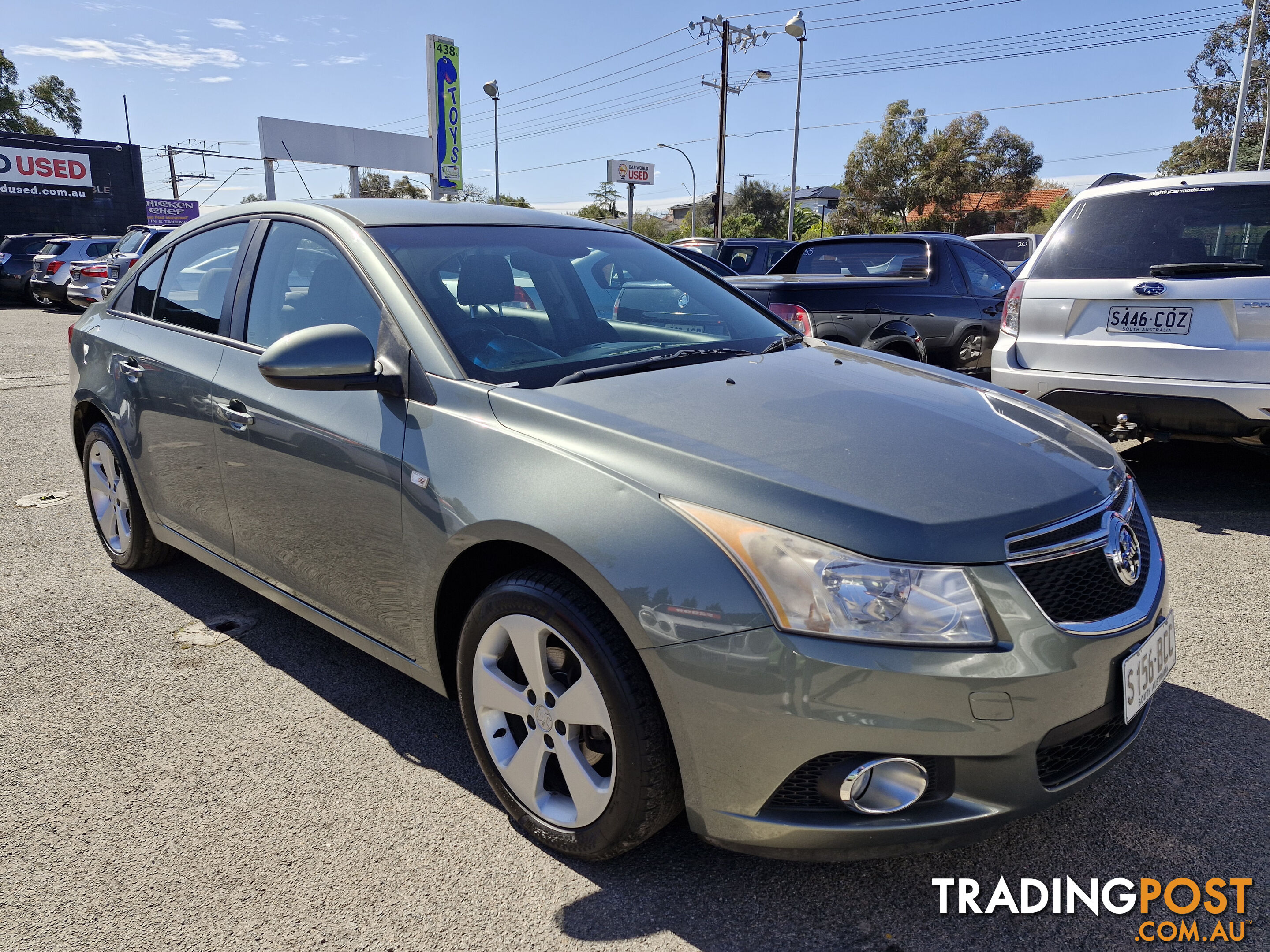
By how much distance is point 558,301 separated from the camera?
293 cm

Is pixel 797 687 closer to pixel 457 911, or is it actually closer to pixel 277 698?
pixel 457 911

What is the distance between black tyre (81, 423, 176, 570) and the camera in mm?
3826

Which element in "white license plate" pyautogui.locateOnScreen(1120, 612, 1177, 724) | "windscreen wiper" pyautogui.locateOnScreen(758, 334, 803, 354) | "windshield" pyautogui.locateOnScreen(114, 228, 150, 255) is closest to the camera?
"white license plate" pyautogui.locateOnScreen(1120, 612, 1177, 724)

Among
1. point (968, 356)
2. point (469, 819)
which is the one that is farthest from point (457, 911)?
point (968, 356)

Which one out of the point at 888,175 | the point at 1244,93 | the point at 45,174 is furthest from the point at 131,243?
the point at 888,175

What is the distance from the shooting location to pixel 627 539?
188cm

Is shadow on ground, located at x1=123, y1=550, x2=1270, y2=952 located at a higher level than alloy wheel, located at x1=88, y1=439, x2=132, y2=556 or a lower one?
lower

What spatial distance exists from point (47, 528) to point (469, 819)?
12.0 ft

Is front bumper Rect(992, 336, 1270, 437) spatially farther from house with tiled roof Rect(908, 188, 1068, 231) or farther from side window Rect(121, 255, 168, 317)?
house with tiled roof Rect(908, 188, 1068, 231)

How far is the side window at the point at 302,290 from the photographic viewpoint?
2697 mm

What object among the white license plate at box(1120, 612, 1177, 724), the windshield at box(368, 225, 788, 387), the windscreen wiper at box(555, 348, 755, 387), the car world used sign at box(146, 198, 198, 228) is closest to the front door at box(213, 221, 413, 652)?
the windshield at box(368, 225, 788, 387)

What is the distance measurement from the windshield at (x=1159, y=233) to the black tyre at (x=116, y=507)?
4811 mm

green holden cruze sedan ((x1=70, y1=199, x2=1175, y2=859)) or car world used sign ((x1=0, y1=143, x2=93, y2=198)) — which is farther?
car world used sign ((x1=0, y1=143, x2=93, y2=198))

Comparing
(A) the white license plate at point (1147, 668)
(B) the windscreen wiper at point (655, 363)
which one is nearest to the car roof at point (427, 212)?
(B) the windscreen wiper at point (655, 363)
